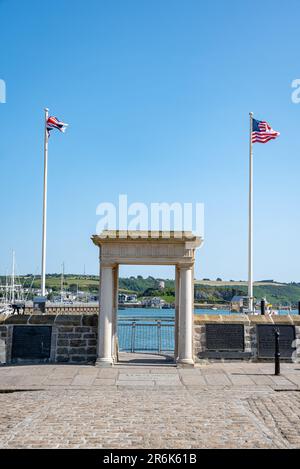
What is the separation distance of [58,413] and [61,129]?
1840 cm

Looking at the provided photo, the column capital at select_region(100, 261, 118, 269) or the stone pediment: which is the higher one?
the stone pediment

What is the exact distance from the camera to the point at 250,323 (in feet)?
53.9

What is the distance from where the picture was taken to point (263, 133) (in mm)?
25250

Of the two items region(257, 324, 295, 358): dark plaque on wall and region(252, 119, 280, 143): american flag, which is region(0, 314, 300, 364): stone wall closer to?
region(257, 324, 295, 358): dark plaque on wall

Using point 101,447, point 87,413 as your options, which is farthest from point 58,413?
point 101,447

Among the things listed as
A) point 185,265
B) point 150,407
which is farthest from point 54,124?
point 150,407

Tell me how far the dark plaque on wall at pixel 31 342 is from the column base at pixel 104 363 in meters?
1.63

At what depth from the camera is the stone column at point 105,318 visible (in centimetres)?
1538

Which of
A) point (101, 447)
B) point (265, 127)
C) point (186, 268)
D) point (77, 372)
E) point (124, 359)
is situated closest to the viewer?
point (101, 447)

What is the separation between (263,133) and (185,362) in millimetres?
13633

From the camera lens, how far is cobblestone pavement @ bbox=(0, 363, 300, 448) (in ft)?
25.3

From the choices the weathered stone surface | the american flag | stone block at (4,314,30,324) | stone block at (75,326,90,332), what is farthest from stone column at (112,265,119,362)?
the american flag

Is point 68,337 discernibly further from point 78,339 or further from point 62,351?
point 62,351
